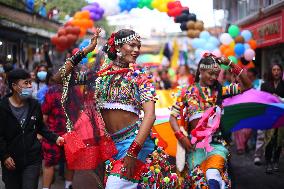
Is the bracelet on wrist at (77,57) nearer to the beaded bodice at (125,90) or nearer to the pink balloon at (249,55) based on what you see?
the beaded bodice at (125,90)

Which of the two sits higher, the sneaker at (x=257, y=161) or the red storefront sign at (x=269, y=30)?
the red storefront sign at (x=269, y=30)

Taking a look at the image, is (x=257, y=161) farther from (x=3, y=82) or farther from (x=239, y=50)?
(x=3, y=82)

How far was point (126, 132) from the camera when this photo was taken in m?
4.16

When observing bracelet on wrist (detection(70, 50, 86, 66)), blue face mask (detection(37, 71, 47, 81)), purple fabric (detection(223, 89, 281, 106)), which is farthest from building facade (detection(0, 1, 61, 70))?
bracelet on wrist (detection(70, 50, 86, 66))

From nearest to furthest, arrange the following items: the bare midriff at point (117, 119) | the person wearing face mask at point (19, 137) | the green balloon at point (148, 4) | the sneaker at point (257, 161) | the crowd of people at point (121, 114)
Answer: the crowd of people at point (121, 114), the bare midriff at point (117, 119), the person wearing face mask at point (19, 137), the sneaker at point (257, 161), the green balloon at point (148, 4)

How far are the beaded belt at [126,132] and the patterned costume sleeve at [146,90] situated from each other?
251 mm

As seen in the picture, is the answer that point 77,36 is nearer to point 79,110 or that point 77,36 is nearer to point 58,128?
point 58,128

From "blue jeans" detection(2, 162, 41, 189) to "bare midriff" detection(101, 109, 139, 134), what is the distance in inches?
47.7

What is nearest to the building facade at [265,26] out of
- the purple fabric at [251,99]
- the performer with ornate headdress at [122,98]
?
the purple fabric at [251,99]

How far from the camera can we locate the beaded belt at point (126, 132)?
4156 millimetres

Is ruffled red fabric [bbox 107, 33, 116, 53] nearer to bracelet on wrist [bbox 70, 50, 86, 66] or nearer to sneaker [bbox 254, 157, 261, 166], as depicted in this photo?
bracelet on wrist [bbox 70, 50, 86, 66]

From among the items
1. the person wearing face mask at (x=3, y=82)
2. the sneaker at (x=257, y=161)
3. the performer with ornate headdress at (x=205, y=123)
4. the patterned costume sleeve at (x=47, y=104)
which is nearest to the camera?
the performer with ornate headdress at (x=205, y=123)

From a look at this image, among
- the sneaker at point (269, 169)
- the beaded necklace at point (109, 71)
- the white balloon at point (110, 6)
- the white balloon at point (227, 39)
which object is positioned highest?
the white balloon at point (110, 6)

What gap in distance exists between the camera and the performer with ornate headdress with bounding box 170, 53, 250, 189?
523cm
